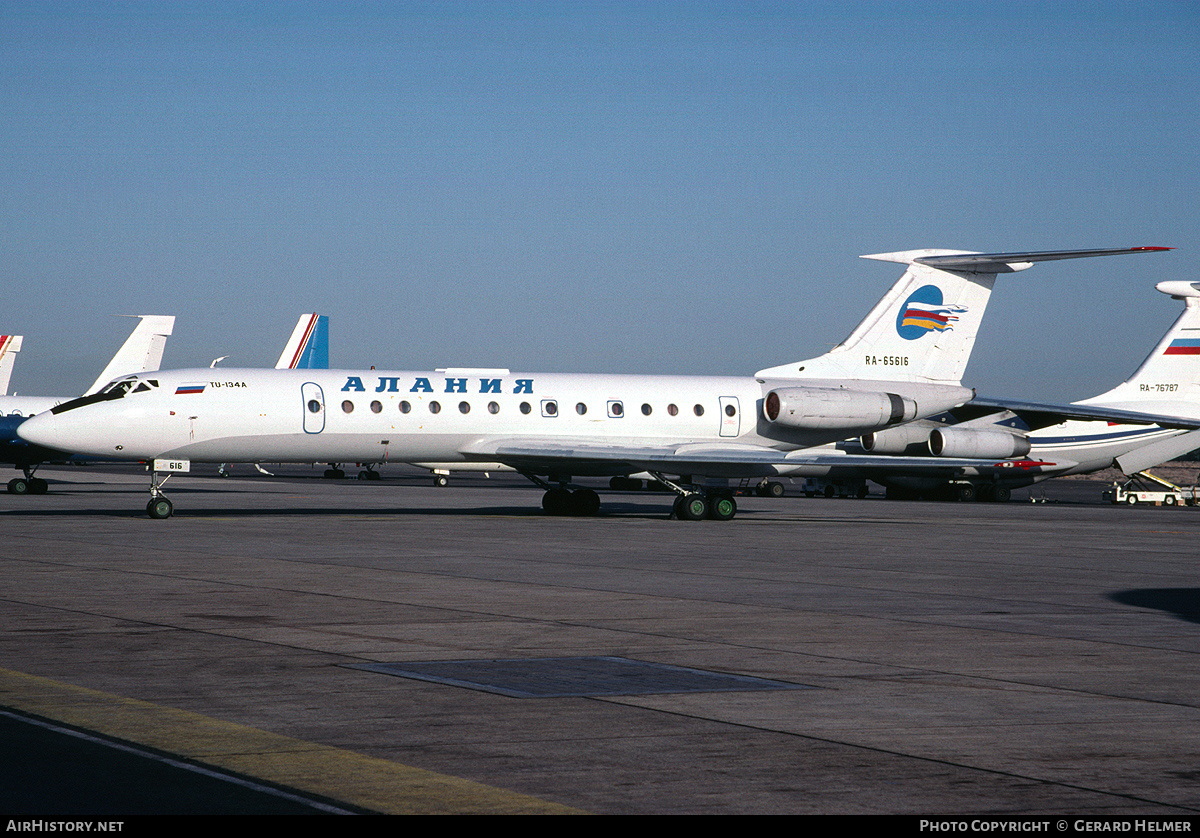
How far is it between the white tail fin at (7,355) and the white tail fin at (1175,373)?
148 feet

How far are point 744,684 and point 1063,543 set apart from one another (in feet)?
52.5

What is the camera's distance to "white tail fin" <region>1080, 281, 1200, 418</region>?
46.3 metres

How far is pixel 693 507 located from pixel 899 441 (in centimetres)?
1300

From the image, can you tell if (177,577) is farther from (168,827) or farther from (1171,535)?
(1171,535)

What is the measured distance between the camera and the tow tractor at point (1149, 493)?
47875 mm

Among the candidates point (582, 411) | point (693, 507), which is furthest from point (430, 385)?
point (693, 507)

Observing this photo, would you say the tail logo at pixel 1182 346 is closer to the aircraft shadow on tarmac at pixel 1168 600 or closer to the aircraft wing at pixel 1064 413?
the aircraft wing at pixel 1064 413

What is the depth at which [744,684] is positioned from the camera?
895 centimetres

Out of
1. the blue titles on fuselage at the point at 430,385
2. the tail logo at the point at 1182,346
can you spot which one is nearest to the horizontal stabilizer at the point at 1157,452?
the tail logo at the point at 1182,346

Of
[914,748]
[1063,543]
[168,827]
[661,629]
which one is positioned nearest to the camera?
[168,827]

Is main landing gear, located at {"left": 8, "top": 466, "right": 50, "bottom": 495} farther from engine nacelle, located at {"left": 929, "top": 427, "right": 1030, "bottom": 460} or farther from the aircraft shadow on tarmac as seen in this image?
the aircraft shadow on tarmac

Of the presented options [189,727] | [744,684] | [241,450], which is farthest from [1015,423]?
[189,727]

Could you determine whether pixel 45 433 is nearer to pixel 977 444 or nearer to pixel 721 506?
pixel 721 506

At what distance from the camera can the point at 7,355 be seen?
58281 mm
